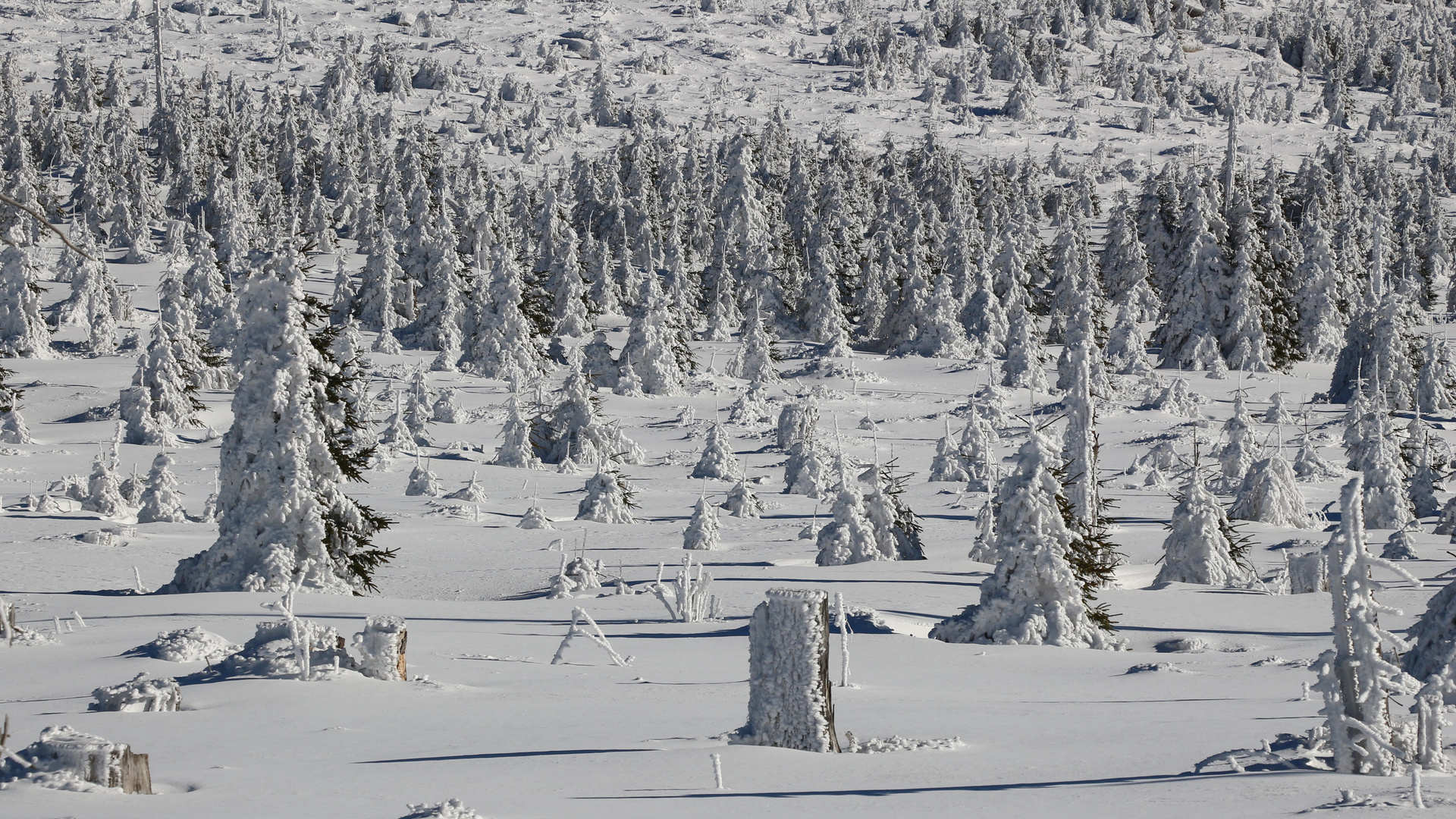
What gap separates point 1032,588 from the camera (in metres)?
15.4

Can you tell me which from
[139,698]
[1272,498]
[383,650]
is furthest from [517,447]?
[139,698]

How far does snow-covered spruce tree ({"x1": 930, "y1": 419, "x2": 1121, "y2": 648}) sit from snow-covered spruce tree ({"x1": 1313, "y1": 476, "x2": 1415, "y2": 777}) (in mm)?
7690

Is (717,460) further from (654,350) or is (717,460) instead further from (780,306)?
(780,306)

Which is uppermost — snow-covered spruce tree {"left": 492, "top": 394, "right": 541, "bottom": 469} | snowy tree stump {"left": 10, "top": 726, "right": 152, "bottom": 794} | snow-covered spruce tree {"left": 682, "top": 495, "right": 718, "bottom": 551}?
snowy tree stump {"left": 10, "top": 726, "right": 152, "bottom": 794}

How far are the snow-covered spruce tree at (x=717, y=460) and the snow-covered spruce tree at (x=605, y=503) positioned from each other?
8.10 meters

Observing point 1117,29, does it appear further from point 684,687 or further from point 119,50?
point 684,687

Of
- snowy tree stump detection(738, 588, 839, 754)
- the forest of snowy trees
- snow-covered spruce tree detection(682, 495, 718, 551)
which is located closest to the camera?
snowy tree stump detection(738, 588, 839, 754)

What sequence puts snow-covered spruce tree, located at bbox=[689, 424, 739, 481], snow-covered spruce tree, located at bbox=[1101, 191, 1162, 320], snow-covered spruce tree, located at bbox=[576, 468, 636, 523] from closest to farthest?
snow-covered spruce tree, located at bbox=[576, 468, 636, 523] < snow-covered spruce tree, located at bbox=[689, 424, 739, 481] < snow-covered spruce tree, located at bbox=[1101, 191, 1162, 320]

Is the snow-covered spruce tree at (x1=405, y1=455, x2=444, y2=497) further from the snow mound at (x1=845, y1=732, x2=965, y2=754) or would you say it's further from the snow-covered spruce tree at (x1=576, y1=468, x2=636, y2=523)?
the snow mound at (x1=845, y1=732, x2=965, y2=754)

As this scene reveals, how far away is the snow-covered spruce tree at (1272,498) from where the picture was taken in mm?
29031

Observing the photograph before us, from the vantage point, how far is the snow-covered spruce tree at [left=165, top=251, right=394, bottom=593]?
1780cm

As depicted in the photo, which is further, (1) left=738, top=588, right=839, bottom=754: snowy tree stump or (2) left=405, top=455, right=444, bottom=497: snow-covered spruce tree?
(2) left=405, top=455, right=444, bottom=497: snow-covered spruce tree

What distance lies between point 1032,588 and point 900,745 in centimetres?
726

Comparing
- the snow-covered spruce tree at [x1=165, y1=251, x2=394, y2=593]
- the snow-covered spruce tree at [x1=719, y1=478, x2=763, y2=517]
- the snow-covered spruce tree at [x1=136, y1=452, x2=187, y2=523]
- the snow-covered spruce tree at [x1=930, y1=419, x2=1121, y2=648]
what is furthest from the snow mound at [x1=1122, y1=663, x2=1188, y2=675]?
the snow-covered spruce tree at [x1=136, y1=452, x2=187, y2=523]
